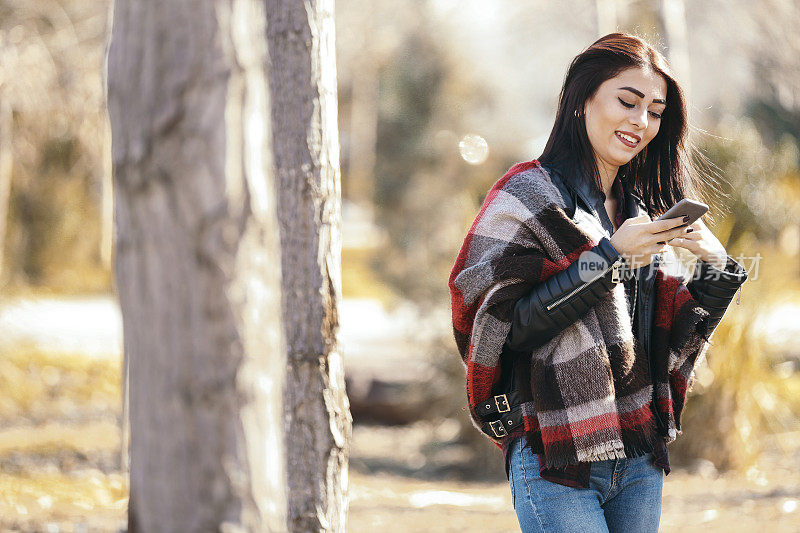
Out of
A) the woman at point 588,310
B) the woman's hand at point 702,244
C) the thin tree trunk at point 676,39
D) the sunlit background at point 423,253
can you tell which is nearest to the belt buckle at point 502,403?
the woman at point 588,310

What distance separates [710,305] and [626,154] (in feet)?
1.53

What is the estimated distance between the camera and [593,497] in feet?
6.82

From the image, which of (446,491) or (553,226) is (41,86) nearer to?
(446,491)

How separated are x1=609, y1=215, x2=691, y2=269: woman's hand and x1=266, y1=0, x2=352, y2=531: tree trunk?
2.63ft

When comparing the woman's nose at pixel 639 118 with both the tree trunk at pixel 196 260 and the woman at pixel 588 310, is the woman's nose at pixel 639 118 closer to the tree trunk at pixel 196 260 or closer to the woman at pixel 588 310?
the woman at pixel 588 310

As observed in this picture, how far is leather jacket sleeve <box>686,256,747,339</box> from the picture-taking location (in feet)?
7.63

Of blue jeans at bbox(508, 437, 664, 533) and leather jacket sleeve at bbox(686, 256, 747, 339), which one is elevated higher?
leather jacket sleeve at bbox(686, 256, 747, 339)

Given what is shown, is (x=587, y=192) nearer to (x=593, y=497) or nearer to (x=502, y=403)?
(x=502, y=403)

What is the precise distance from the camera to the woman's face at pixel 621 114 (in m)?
2.26

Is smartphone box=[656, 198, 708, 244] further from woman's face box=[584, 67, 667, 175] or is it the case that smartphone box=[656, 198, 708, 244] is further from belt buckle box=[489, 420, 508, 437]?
belt buckle box=[489, 420, 508, 437]

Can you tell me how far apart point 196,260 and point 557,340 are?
107 cm

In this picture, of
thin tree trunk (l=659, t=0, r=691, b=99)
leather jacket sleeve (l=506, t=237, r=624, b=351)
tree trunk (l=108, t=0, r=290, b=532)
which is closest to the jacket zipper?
leather jacket sleeve (l=506, t=237, r=624, b=351)

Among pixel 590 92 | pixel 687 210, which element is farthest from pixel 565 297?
pixel 590 92

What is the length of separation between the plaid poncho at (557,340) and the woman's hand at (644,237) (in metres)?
0.09
